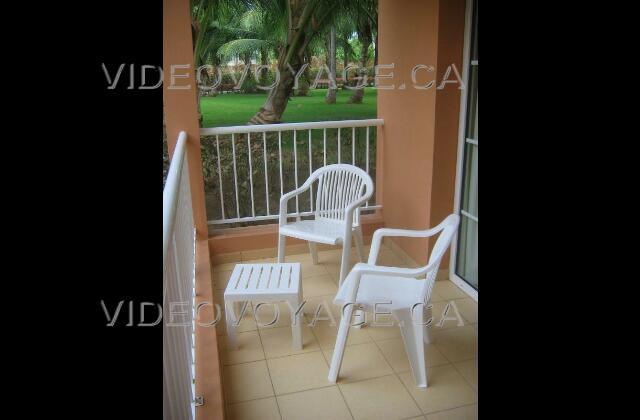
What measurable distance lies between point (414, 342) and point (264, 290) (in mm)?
835

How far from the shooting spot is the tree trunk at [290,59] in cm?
573

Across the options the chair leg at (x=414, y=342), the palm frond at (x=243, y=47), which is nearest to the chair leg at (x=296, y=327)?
the chair leg at (x=414, y=342)

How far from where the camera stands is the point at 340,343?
2439 millimetres

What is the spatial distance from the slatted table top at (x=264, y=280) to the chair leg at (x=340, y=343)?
1.21 feet

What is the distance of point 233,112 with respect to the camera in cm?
860

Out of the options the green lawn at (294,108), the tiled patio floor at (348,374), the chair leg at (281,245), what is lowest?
the tiled patio floor at (348,374)

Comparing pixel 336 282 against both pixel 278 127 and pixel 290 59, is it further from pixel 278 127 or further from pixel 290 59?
pixel 290 59

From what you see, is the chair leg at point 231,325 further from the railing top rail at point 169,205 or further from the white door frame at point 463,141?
the white door frame at point 463,141

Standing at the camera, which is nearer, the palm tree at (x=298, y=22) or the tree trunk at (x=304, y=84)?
the palm tree at (x=298, y=22)
